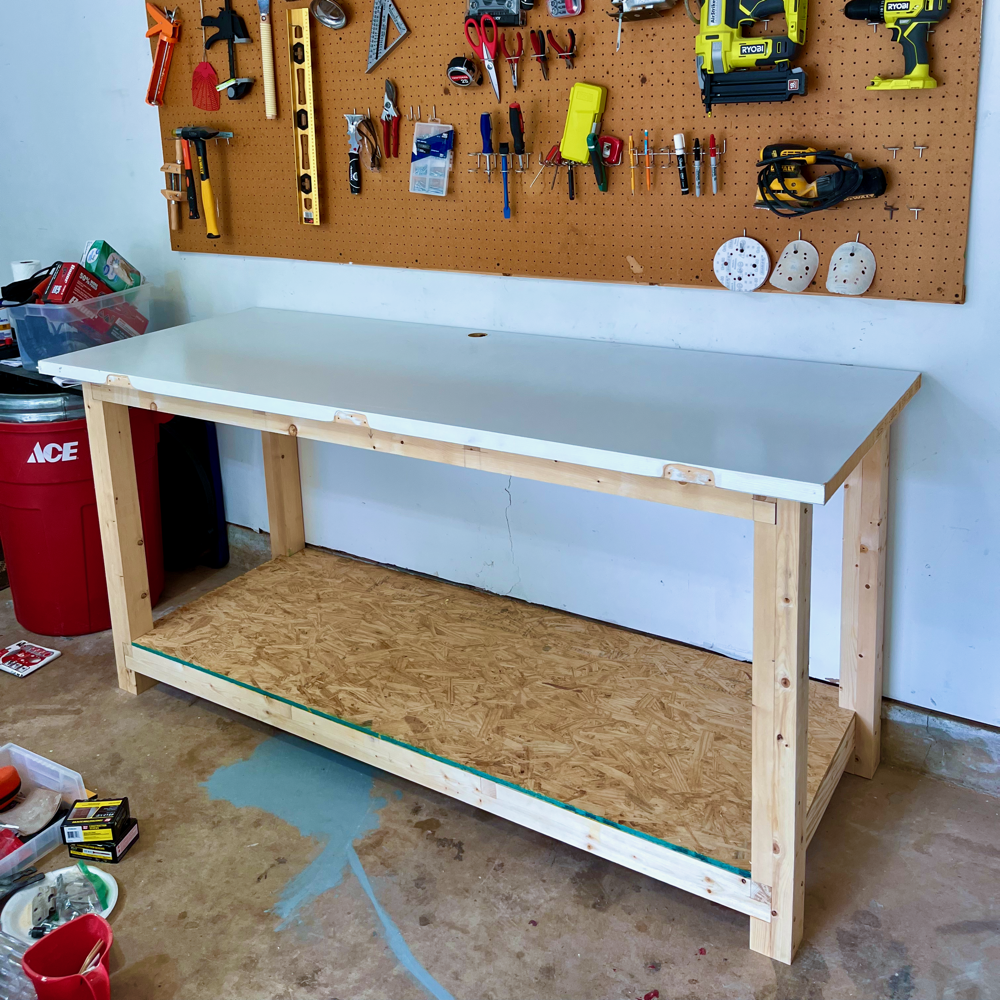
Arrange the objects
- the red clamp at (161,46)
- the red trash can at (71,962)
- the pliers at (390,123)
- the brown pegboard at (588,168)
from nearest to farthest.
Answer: the red trash can at (71,962)
the brown pegboard at (588,168)
the pliers at (390,123)
the red clamp at (161,46)

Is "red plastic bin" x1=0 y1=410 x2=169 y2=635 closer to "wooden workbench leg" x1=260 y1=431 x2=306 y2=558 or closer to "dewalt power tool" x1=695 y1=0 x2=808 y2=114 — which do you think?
"wooden workbench leg" x1=260 y1=431 x2=306 y2=558

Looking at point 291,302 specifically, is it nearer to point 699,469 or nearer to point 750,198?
point 750,198

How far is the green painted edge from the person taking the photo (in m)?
1.66

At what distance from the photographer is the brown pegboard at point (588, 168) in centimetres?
175

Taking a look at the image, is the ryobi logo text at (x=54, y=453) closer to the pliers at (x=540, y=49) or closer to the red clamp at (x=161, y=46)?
the red clamp at (x=161, y=46)

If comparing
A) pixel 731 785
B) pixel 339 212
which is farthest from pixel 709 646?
pixel 339 212

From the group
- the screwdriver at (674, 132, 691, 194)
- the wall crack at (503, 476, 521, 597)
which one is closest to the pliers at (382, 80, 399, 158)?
the screwdriver at (674, 132, 691, 194)

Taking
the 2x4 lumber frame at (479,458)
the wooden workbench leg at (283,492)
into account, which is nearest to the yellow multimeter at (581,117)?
the 2x4 lumber frame at (479,458)

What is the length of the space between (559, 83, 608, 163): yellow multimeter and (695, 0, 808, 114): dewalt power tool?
230 mm

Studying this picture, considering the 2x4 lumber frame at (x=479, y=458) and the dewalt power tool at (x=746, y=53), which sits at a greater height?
the dewalt power tool at (x=746, y=53)

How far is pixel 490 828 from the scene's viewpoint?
203 cm

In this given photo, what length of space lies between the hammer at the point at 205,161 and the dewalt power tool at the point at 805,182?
1473 mm

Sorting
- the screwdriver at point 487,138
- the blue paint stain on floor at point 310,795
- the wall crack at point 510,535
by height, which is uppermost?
the screwdriver at point 487,138

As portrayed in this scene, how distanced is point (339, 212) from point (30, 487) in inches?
43.4
